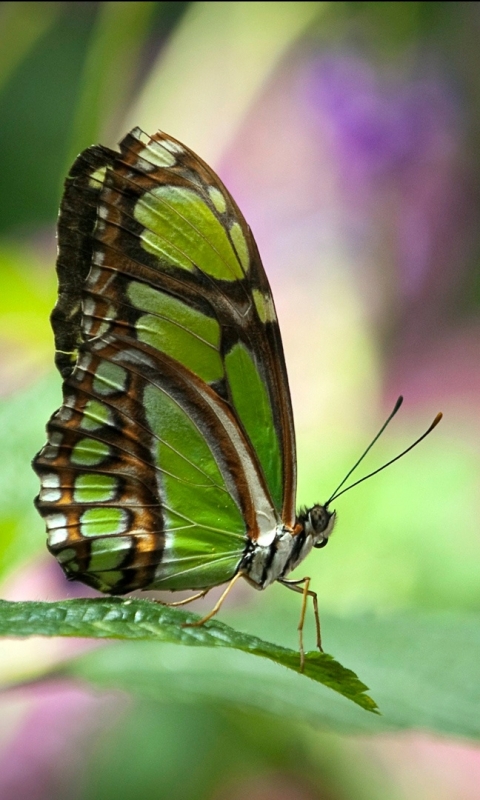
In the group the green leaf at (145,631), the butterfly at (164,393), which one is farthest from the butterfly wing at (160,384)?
the green leaf at (145,631)

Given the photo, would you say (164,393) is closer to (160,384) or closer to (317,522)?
(160,384)

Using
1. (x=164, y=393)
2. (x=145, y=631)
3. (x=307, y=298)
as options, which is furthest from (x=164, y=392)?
(x=307, y=298)

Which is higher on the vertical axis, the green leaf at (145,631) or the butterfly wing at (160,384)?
the butterfly wing at (160,384)

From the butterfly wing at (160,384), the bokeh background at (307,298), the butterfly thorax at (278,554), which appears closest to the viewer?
the butterfly wing at (160,384)

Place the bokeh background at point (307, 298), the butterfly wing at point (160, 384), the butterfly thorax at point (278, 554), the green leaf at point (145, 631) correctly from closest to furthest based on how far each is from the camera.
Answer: the green leaf at point (145, 631), the butterfly wing at point (160, 384), the butterfly thorax at point (278, 554), the bokeh background at point (307, 298)

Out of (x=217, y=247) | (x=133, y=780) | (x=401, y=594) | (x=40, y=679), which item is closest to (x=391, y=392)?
(x=401, y=594)

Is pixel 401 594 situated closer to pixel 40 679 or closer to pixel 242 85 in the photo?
pixel 40 679

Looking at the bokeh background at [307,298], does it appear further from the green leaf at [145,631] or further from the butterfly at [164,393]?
the green leaf at [145,631]
